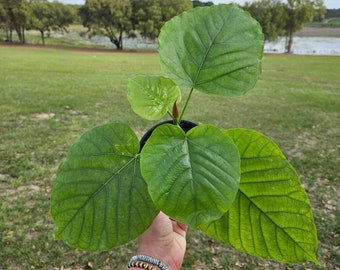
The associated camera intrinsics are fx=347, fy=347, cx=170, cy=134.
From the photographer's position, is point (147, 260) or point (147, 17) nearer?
point (147, 260)

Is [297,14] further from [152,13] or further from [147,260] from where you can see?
[147,260]

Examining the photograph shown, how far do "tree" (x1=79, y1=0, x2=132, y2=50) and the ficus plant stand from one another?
22526 mm

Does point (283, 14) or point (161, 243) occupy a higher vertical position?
point (283, 14)

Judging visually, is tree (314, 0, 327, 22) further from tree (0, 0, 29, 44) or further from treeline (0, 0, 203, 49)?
tree (0, 0, 29, 44)

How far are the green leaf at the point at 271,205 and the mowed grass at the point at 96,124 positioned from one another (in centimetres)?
190

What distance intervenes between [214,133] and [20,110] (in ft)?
17.7

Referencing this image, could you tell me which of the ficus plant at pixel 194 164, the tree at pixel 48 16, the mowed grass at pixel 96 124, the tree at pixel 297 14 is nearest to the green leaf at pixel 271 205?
the ficus plant at pixel 194 164

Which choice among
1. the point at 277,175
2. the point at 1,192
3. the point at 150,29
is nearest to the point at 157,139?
the point at 277,175

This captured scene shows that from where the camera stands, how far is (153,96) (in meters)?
0.49

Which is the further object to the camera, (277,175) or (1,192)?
(1,192)

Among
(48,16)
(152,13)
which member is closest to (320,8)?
(152,13)

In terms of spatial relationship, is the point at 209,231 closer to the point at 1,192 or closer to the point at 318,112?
the point at 1,192

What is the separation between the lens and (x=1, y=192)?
296 centimetres

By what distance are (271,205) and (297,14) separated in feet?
87.0
